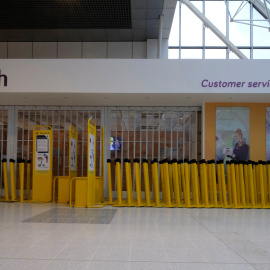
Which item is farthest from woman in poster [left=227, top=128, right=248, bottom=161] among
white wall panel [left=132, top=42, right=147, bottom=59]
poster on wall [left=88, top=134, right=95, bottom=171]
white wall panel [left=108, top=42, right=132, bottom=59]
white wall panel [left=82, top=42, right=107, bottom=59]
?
white wall panel [left=82, top=42, right=107, bottom=59]

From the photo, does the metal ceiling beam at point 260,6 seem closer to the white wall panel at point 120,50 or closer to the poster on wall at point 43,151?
the white wall panel at point 120,50

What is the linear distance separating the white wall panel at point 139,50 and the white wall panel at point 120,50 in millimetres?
171

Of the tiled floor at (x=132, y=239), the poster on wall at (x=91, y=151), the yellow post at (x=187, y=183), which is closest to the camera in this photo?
the tiled floor at (x=132, y=239)

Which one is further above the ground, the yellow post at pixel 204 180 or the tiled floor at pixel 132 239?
the yellow post at pixel 204 180

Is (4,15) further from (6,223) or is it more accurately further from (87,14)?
(6,223)

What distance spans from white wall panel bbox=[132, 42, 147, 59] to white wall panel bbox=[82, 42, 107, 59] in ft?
3.66

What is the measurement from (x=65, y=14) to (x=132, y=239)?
806cm

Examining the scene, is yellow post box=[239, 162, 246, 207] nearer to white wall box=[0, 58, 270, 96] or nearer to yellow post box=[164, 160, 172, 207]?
yellow post box=[164, 160, 172, 207]

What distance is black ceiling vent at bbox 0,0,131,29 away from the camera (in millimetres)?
10297

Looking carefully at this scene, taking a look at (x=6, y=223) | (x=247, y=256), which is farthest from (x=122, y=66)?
(x=247, y=256)

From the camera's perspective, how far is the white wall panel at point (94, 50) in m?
13.5

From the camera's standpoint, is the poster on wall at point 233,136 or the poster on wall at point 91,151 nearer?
the poster on wall at point 91,151

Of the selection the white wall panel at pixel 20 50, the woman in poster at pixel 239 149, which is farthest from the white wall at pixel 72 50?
the woman in poster at pixel 239 149

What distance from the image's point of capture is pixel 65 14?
11.1 meters
